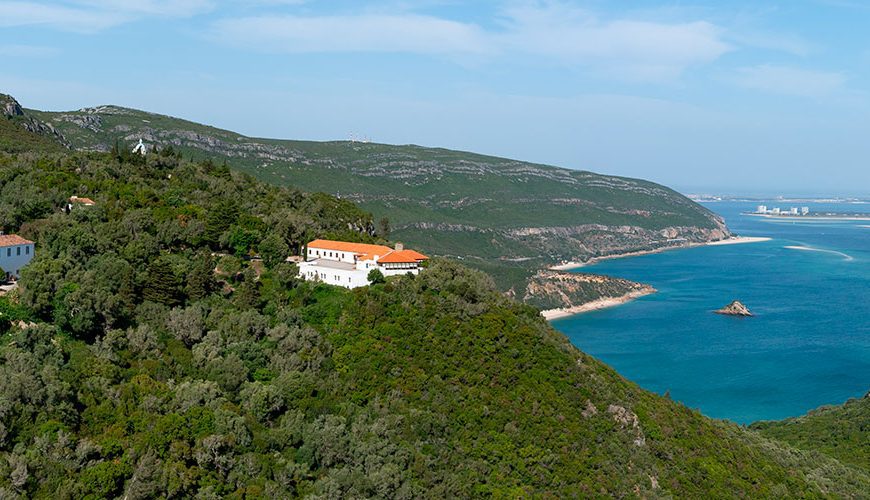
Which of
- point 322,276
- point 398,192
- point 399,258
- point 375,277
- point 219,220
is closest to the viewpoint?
point 375,277

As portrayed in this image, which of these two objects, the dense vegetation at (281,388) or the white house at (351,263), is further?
the white house at (351,263)

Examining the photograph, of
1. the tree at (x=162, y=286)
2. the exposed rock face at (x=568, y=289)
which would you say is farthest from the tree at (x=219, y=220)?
the exposed rock face at (x=568, y=289)

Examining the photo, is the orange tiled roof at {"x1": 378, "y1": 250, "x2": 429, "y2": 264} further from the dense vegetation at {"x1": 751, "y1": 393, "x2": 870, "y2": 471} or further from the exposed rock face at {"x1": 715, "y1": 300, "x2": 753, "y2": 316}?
the exposed rock face at {"x1": 715, "y1": 300, "x2": 753, "y2": 316}

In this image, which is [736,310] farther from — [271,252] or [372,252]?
[271,252]

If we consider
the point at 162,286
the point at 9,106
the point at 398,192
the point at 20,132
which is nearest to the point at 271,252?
the point at 162,286

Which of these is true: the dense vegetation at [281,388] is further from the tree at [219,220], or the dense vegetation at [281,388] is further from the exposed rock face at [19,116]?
the exposed rock face at [19,116]

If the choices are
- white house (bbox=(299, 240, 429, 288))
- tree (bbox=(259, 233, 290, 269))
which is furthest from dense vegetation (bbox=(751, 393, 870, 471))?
tree (bbox=(259, 233, 290, 269))
